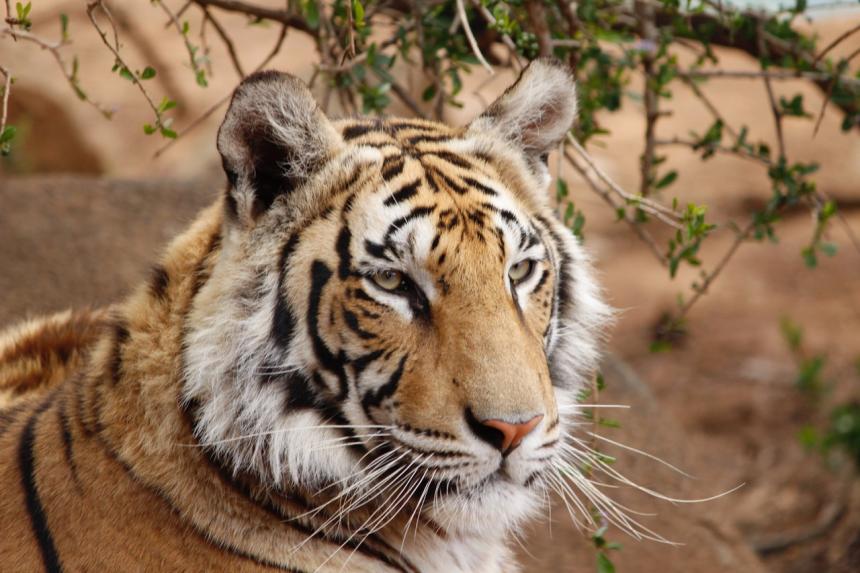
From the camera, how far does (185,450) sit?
2.20 meters

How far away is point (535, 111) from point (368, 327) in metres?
0.76

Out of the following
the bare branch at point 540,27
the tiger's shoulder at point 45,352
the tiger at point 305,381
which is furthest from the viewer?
the bare branch at point 540,27

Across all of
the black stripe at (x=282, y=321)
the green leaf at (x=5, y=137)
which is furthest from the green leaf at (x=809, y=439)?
the green leaf at (x=5, y=137)

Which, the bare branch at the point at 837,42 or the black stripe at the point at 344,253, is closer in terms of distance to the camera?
the black stripe at the point at 344,253

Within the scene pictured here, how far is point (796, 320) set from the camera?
7.40 m

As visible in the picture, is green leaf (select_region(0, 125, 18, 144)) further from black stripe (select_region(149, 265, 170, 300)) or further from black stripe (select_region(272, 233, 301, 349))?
black stripe (select_region(272, 233, 301, 349))

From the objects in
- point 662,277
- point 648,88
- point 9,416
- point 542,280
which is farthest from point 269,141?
point 662,277

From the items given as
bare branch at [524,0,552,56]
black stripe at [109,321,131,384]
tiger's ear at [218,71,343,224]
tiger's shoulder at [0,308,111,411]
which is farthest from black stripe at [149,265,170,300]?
bare branch at [524,0,552,56]

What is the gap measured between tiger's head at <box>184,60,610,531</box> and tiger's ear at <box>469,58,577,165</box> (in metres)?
0.25

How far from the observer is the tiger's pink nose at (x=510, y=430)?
197 cm

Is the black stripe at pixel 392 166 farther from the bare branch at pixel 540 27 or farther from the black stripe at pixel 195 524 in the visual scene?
the bare branch at pixel 540 27

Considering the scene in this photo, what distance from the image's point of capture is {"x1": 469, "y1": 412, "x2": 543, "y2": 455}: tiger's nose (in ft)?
6.47

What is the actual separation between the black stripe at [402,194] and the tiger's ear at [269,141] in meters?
0.18

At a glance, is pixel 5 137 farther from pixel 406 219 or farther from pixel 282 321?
pixel 406 219
